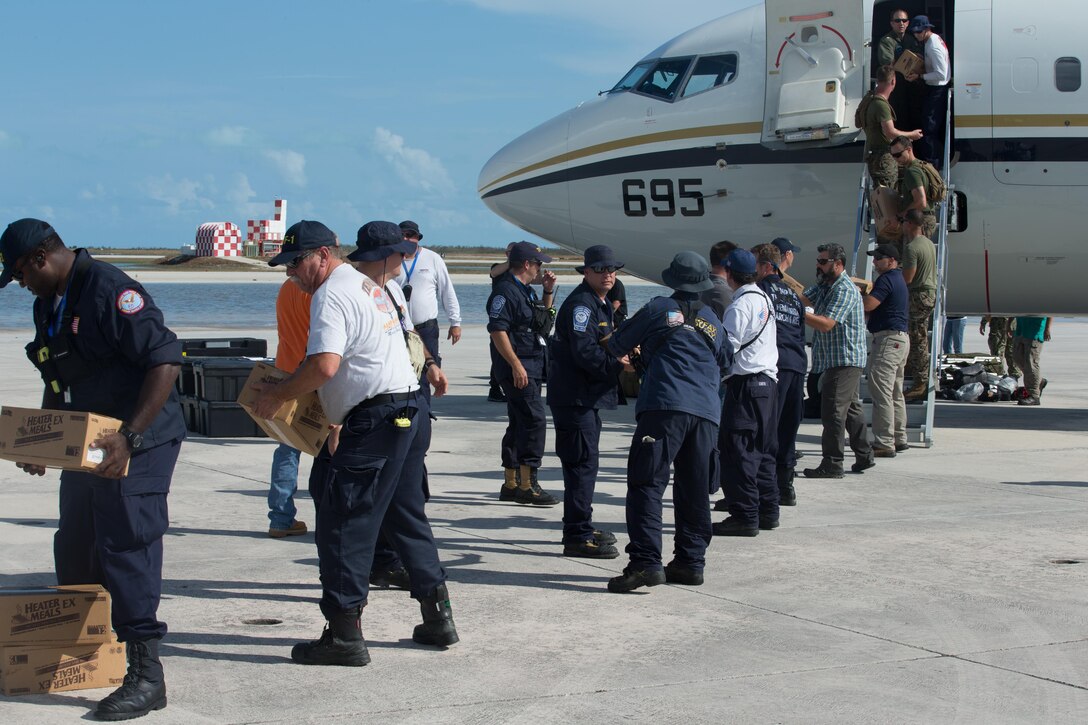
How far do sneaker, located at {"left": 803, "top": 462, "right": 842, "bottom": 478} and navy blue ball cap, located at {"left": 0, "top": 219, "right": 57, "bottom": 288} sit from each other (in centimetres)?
725

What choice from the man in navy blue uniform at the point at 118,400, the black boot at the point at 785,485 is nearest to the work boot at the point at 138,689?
the man in navy blue uniform at the point at 118,400

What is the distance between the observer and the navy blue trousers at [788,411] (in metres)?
9.13

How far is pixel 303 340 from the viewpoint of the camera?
699 cm

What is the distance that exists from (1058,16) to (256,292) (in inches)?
1896

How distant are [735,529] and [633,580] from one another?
1701 mm

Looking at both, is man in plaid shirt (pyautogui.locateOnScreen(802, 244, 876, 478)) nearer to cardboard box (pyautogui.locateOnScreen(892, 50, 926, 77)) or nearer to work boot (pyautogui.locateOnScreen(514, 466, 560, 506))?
work boot (pyautogui.locateOnScreen(514, 466, 560, 506))

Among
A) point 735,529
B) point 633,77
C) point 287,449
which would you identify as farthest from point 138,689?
point 633,77

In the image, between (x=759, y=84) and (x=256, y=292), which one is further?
(x=256, y=292)

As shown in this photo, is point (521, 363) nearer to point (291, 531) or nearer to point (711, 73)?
point (291, 531)

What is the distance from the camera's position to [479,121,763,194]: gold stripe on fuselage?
13898 mm

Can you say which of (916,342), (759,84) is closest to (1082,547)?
(916,342)

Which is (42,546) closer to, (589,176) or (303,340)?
(303,340)

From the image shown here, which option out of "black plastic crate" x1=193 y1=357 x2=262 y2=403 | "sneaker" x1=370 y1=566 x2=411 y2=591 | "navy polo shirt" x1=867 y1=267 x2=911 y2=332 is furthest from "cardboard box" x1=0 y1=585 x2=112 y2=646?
"navy polo shirt" x1=867 y1=267 x2=911 y2=332

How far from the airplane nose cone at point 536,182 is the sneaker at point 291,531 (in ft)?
24.8
